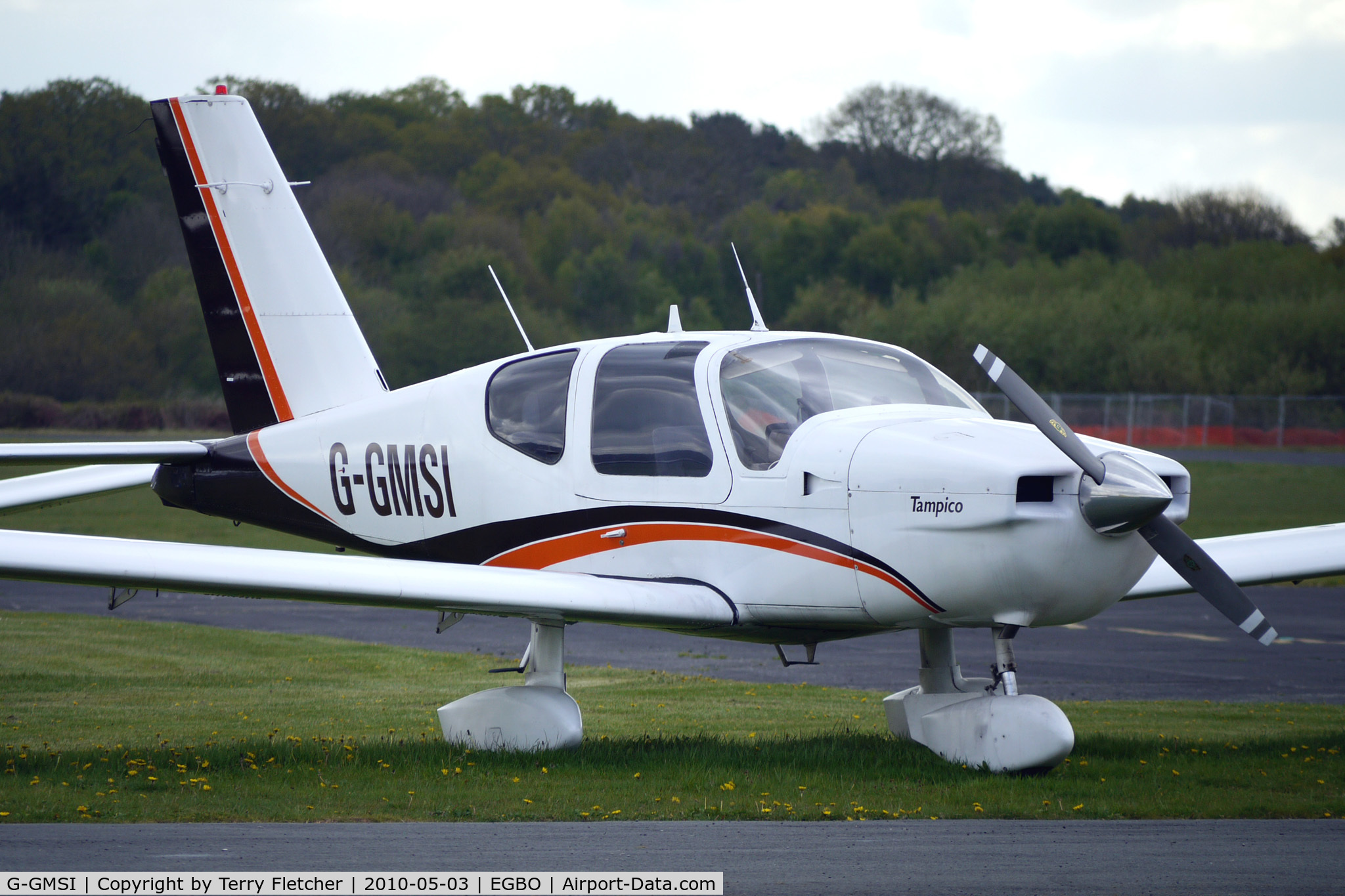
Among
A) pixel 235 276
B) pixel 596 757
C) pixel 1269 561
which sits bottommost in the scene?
pixel 596 757

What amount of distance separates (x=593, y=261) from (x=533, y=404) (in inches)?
1920

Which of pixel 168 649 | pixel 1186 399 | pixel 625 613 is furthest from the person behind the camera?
pixel 1186 399

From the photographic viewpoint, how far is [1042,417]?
6297 mm

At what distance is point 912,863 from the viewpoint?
522 centimetres

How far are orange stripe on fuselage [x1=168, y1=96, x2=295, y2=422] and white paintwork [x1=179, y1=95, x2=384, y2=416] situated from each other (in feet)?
0.08

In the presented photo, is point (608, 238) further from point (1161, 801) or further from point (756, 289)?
point (1161, 801)

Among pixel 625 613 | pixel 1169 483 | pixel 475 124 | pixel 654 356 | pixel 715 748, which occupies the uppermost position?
pixel 475 124

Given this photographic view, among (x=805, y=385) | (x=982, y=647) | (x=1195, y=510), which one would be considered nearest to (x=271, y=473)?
(x=805, y=385)

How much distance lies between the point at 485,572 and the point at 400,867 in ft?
7.40

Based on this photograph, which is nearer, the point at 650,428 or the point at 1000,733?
the point at 1000,733

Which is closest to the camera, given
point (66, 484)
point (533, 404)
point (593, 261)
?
point (533, 404)

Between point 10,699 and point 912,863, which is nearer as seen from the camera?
point 912,863

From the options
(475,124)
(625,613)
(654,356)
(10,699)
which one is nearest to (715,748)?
(625,613)

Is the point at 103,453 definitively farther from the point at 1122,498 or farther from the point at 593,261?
the point at 593,261
